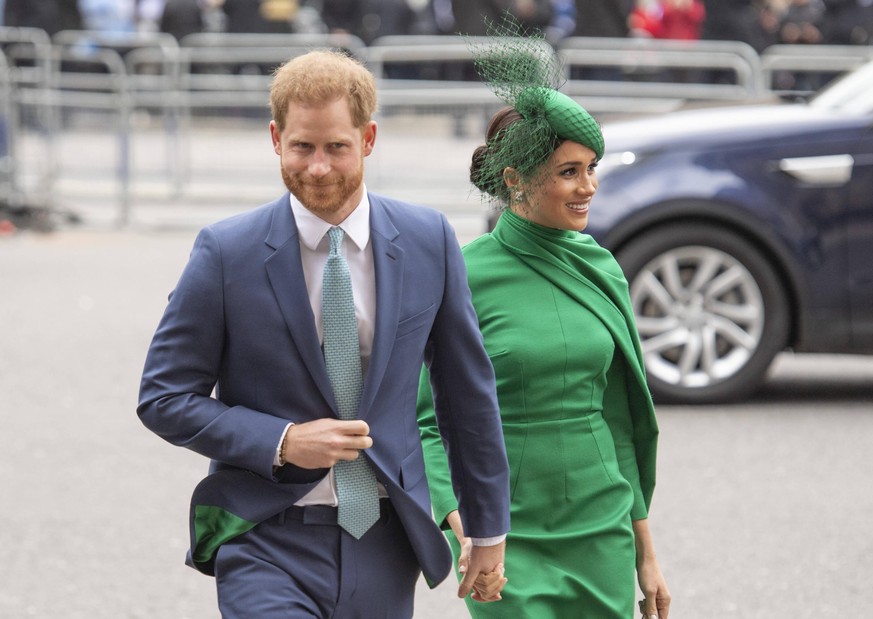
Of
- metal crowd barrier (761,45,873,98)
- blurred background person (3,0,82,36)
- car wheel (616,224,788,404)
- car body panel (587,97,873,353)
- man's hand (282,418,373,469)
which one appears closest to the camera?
man's hand (282,418,373,469)

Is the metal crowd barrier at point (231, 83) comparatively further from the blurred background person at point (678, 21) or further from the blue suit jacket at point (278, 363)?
the blue suit jacket at point (278, 363)

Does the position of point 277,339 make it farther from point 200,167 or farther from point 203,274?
point 200,167

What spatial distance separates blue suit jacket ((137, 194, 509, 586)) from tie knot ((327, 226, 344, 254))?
60 millimetres

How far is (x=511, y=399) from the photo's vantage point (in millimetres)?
3418

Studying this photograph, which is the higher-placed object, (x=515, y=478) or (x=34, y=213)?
(x=515, y=478)

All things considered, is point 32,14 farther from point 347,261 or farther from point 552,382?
point 347,261

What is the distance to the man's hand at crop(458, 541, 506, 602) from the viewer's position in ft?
10.2

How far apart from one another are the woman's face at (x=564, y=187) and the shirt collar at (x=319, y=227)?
0.57 metres

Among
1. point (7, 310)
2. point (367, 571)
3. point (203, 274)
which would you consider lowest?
point (7, 310)

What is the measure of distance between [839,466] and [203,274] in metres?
4.62

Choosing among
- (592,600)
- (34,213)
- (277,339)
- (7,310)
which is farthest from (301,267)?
(34,213)

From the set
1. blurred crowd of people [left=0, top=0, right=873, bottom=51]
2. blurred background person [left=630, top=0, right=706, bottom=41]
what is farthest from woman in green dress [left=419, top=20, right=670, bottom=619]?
blurred background person [left=630, top=0, right=706, bottom=41]

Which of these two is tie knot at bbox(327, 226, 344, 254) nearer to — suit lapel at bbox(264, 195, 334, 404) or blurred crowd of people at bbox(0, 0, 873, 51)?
suit lapel at bbox(264, 195, 334, 404)

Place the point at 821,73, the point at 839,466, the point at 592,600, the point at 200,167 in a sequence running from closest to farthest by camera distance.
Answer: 1. the point at 592,600
2. the point at 839,466
3. the point at 821,73
4. the point at 200,167
